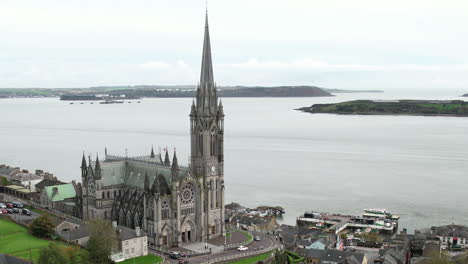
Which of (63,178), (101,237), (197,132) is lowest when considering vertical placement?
(63,178)

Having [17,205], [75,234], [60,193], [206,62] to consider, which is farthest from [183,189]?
[17,205]

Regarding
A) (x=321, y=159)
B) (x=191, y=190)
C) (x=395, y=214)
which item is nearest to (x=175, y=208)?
(x=191, y=190)

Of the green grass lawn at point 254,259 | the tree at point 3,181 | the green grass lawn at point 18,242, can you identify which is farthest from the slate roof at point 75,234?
the tree at point 3,181

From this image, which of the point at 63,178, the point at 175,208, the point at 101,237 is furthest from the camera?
the point at 63,178

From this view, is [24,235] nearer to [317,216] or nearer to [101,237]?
[101,237]

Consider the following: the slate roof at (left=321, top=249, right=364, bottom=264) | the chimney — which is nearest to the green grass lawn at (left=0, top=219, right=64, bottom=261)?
Result: the chimney

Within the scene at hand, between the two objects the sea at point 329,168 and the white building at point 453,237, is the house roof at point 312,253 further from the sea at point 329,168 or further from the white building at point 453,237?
the sea at point 329,168

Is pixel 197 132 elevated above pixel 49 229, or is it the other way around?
pixel 197 132
